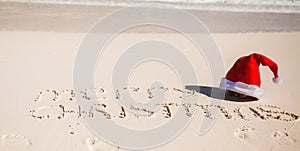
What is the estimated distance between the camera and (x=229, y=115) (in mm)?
3186

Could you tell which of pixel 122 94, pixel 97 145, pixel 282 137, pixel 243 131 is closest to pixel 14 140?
pixel 97 145

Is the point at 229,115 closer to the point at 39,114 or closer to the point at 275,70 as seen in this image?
the point at 275,70

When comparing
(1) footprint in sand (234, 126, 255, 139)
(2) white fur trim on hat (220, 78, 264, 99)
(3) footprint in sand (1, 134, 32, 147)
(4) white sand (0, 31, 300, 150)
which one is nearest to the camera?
(3) footprint in sand (1, 134, 32, 147)

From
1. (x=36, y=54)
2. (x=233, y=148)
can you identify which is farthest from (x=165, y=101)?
(x=36, y=54)

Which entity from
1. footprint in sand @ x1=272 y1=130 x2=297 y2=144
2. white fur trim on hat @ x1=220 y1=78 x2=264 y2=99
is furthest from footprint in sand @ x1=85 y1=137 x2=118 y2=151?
white fur trim on hat @ x1=220 y1=78 x2=264 y2=99

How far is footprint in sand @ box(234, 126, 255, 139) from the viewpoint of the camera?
291cm

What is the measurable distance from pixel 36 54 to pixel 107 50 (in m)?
0.75

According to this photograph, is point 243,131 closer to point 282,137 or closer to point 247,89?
point 282,137

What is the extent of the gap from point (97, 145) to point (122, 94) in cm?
84

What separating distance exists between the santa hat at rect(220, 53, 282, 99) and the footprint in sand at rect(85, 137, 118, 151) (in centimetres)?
129

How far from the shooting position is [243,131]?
297 centimetres

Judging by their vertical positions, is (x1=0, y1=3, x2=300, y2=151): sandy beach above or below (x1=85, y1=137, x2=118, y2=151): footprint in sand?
above

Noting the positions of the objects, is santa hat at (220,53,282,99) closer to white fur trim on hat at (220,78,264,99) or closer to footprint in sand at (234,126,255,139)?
white fur trim on hat at (220,78,264,99)

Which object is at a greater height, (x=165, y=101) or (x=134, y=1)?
(x=134, y=1)
